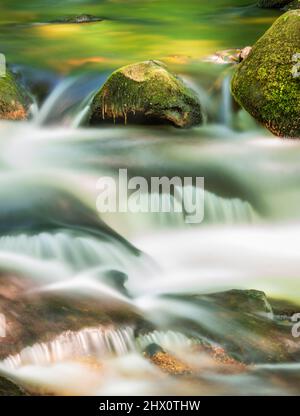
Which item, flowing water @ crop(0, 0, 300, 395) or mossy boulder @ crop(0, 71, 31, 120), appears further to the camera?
mossy boulder @ crop(0, 71, 31, 120)

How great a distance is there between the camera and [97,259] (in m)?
5.34

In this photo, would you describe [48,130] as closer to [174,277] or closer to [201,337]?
[174,277]

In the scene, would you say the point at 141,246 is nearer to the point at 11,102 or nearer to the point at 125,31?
the point at 11,102

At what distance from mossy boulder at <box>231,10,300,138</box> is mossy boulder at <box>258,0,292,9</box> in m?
4.92

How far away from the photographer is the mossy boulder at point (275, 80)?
7.09 m

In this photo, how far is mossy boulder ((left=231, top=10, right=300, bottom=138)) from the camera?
7.09m

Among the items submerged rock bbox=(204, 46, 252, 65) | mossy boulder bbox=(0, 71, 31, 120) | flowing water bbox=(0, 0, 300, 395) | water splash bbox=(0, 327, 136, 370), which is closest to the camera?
water splash bbox=(0, 327, 136, 370)

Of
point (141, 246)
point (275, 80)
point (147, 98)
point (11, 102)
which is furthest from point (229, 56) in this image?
point (141, 246)

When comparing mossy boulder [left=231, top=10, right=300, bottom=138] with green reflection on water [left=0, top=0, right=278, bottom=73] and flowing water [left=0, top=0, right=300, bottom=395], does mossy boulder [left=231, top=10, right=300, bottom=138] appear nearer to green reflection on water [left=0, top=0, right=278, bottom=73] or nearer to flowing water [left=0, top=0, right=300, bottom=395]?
flowing water [left=0, top=0, right=300, bottom=395]

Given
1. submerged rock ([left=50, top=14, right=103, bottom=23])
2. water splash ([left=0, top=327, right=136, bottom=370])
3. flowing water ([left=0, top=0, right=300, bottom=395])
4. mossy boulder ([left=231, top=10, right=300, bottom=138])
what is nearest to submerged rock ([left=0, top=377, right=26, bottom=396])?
flowing water ([left=0, top=0, right=300, bottom=395])

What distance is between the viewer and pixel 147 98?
7219 millimetres

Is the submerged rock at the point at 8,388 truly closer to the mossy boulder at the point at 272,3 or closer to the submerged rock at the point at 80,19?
the submerged rock at the point at 80,19

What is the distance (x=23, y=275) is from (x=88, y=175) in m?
1.93
